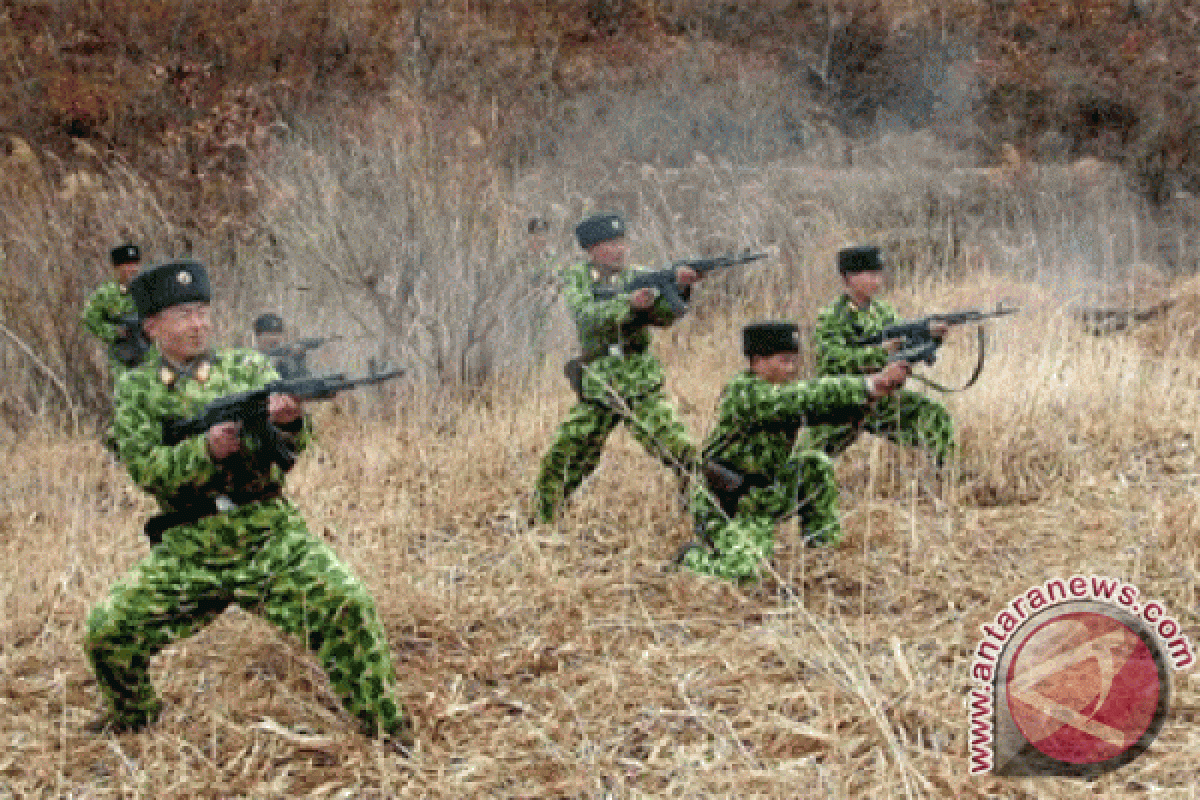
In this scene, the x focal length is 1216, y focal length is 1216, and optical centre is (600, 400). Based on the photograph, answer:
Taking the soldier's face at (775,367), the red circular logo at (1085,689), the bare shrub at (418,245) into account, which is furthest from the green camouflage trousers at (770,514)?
the bare shrub at (418,245)

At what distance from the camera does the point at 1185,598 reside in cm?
393

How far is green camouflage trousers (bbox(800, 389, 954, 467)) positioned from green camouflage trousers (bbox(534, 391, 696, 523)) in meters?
0.69

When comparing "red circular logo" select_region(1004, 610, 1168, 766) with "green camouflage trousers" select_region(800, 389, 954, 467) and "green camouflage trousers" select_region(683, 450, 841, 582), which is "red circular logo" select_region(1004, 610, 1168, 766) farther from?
"green camouflage trousers" select_region(800, 389, 954, 467)

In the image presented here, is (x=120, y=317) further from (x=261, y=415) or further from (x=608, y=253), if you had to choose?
(x=261, y=415)

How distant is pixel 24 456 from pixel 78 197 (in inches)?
91.8

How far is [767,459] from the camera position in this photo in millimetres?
4648

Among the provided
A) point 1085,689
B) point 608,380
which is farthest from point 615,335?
point 1085,689

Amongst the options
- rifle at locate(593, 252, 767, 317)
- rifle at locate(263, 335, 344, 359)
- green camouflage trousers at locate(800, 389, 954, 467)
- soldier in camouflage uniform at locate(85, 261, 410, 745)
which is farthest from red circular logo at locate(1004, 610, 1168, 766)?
rifle at locate(263, 335, 344, 359)

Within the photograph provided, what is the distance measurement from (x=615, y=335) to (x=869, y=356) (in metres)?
1.17

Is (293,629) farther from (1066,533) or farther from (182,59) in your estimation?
(182,59)

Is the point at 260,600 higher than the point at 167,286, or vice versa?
the point at 167,286

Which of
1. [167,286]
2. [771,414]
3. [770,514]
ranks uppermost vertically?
[167,286]

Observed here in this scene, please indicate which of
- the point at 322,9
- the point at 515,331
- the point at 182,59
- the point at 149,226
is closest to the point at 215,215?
the point at 149,226

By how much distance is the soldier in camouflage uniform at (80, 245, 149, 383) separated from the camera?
678cm
